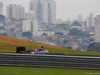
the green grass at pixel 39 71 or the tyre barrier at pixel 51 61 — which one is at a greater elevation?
the tyre barrier at pixel 51 61

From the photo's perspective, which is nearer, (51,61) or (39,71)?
(39,71)

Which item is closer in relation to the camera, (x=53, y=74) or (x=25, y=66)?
(x=53, y=74)

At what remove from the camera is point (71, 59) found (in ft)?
41.6

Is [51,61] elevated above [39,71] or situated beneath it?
elevated above

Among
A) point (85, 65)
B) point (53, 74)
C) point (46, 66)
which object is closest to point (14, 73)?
point (53, 74)

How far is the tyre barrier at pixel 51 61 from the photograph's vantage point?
12.6 m

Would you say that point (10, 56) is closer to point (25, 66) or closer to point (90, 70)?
point (25, 66)

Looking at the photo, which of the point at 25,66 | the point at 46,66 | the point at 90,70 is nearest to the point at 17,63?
the point at 25,66

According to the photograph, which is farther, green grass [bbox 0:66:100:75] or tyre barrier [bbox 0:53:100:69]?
tyre barrier [bbox 0:53:100:69]

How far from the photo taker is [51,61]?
1278cm

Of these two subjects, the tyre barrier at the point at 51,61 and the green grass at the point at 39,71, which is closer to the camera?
the green grass at the point at 39,71

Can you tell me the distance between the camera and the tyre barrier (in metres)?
12.6

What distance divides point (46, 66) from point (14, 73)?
7.21 feet

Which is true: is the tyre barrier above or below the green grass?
above
